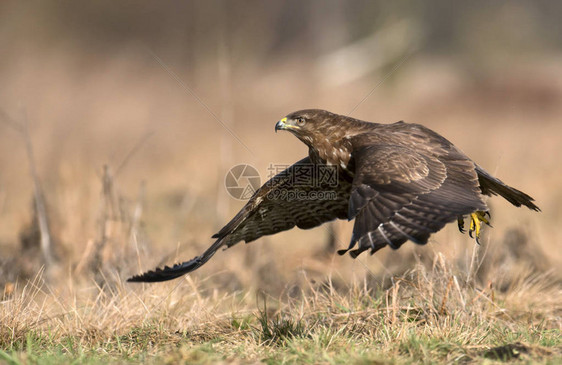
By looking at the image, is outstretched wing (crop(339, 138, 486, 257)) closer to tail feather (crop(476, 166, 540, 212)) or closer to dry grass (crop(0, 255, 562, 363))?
tail feather (crop(476, 166, 540, 212))

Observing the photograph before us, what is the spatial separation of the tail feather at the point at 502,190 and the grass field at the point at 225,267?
0.73 feet

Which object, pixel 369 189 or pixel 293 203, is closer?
pixel 369 189

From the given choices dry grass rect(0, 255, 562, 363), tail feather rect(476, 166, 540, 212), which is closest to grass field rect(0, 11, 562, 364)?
dry grass rect(0, 255, 562, 363)

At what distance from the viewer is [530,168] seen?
12070mm

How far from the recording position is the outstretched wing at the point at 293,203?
5.00 m

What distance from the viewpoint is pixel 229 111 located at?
23.2 ft

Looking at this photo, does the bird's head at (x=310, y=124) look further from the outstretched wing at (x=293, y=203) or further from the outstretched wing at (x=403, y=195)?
the outstretched wing at (x=403, y=195)

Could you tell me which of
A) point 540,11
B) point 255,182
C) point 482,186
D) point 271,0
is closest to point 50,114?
point 255,182

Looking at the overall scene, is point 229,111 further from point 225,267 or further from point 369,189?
point 369,189

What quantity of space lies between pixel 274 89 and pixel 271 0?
6.22m

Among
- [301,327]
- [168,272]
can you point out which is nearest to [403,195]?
[301,327]

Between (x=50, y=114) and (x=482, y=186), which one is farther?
(x=50, y=114)

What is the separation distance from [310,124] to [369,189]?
1.41 m

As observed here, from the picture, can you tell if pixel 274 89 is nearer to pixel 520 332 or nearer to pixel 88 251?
pixel 88 251
